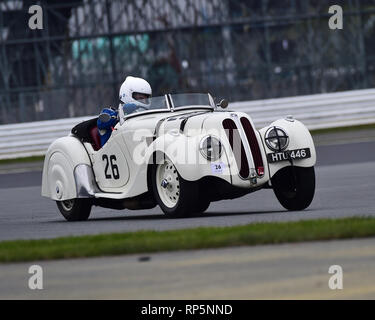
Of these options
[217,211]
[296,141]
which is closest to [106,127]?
[217,211]

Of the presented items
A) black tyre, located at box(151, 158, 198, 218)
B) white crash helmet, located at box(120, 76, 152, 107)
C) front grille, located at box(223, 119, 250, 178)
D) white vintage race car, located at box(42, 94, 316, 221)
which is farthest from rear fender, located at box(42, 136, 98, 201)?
front grille, located at box(223, 119, 250, 178)

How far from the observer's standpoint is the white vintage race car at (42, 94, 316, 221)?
38.3 feet

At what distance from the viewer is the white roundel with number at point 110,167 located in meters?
12.8

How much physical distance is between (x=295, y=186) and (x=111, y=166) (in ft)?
6.82

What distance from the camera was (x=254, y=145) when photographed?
11.8m

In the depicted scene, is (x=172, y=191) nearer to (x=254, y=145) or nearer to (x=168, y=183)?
(x=168, y=183)

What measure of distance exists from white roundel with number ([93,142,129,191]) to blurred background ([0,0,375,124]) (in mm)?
16732

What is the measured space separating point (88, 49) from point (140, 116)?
17.8 meters

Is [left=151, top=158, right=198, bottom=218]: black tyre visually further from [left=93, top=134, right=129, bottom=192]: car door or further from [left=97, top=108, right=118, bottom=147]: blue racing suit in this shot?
[left=97, top=108, right=118, bottom=147]: blue racing suit

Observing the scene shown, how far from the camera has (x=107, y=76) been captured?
30.4 metres

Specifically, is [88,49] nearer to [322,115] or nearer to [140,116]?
[322,115]

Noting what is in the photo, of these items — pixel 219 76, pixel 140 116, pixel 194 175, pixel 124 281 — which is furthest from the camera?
pixel 219 76

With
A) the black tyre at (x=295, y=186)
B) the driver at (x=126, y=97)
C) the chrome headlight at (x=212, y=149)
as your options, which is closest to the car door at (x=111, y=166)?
the driver at (x=126, y=97)
